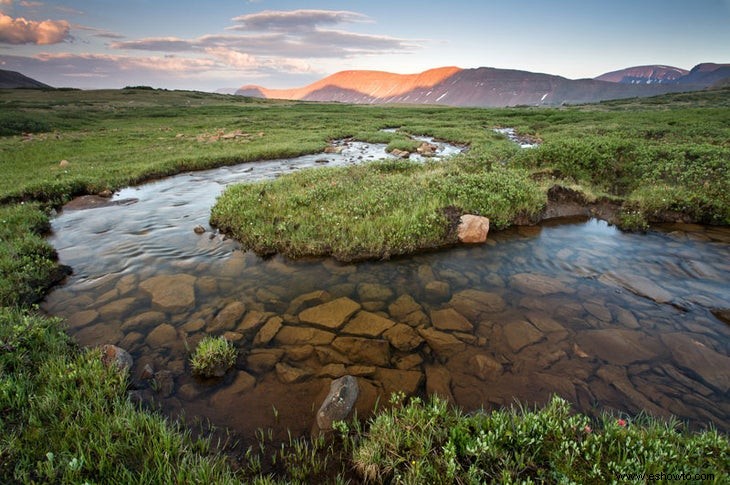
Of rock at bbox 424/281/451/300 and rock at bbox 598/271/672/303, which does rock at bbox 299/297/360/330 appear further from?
rock at bbox 598/271/672/303

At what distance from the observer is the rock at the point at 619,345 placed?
5961mm

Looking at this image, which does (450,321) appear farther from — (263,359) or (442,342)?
(263,359)

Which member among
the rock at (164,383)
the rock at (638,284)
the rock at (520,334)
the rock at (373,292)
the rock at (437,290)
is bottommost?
the rock at (164,383)

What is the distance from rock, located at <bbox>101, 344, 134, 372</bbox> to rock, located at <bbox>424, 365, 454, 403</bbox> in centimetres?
491

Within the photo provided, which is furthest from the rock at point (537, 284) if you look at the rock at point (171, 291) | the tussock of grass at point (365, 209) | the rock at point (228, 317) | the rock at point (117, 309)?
the rock at point (117, 309)

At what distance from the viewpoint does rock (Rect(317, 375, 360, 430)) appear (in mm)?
4691

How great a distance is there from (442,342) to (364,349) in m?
1.53

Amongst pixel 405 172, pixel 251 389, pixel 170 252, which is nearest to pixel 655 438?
pixel 251 389

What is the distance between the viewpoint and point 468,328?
22.5 feet

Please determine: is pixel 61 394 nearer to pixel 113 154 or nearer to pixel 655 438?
pixel 655 438

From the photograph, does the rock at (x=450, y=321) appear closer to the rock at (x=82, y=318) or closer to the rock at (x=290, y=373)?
the rock at (x=290, y=373)

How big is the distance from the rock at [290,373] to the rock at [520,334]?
3.88 meters

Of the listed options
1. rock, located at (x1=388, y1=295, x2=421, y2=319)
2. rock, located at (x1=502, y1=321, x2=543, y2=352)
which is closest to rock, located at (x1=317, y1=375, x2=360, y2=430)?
rock, located at (x1=388, y1=295, x2=421, y2=319)

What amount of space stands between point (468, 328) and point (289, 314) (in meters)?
3.84
